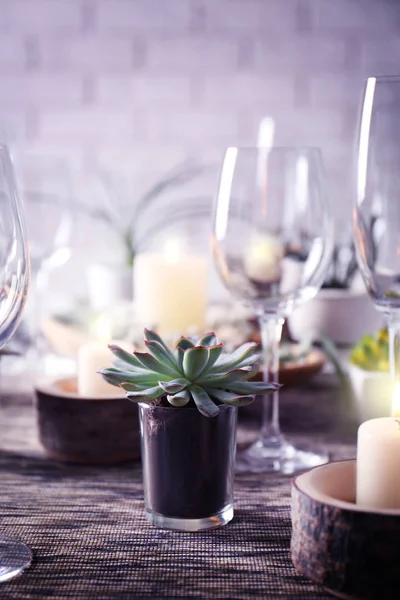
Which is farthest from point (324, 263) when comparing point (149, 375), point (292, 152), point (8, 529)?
point (8, 529)

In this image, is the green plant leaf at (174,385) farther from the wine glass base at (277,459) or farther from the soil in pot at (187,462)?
the wine glass base at (277,459)

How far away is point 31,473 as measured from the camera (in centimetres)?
67

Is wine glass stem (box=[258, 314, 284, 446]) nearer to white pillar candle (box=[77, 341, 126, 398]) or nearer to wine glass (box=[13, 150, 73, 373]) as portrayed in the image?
white pillar candle (box=[77, 341, 126, 398])

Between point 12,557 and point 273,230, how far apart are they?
0.35 m

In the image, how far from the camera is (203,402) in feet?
1.71

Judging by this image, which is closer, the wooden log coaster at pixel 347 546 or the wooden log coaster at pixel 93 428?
the wooden log coaster at pixel 347 546

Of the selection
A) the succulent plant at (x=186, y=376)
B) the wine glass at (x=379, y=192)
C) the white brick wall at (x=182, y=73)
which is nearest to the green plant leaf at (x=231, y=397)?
the succulent plant at (x=186, y=376)

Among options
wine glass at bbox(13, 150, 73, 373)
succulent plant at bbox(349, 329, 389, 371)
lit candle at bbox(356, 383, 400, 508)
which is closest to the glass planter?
lit candle at bbox(356, 383, 400, 508)

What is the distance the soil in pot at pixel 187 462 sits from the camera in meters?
0.53

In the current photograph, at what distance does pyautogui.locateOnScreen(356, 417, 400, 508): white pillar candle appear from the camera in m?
0.45

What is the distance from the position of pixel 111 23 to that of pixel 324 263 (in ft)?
5.81

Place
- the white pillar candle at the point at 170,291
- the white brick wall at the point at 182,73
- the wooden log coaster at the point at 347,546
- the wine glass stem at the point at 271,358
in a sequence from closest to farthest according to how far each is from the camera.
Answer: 1. the wooden log coaster at the point at 347,546
2. the wine glass stem at the point at 271,358
3. the white pillar candle at the point at 170,291
4. the white brick wall at the point at 182,73

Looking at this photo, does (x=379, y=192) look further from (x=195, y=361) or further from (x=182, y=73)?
(x=182, y=73)

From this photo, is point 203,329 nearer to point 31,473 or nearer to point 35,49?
point 31,473
